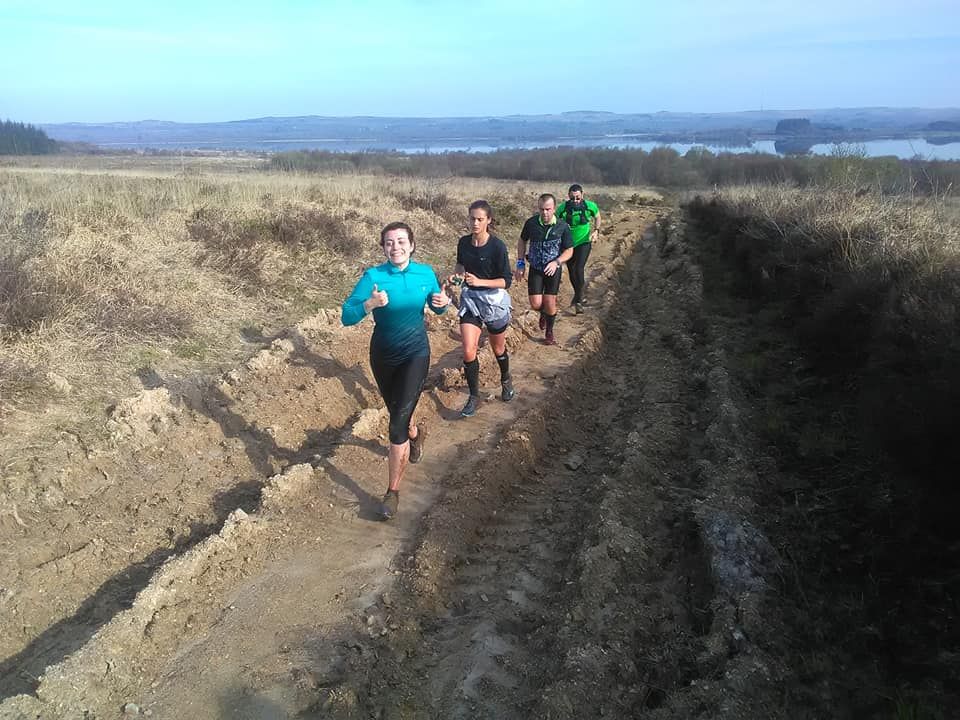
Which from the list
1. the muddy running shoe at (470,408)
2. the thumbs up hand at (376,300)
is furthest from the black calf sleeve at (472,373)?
the thumbs up hand at (376,300)

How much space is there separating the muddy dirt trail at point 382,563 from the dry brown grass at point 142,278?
23.5 inches

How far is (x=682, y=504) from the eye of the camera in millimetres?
4926

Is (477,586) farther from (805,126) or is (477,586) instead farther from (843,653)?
(805,126)

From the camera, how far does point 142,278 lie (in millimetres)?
8578

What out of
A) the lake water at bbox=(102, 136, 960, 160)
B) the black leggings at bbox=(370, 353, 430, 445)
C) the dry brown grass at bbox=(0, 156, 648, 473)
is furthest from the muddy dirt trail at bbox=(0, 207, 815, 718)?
the lake water at bbox=(102, 136, 960, 160)

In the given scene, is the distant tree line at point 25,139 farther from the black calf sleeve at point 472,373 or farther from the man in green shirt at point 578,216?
the black calf sleeve at point 472,373

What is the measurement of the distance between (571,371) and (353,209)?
913cm

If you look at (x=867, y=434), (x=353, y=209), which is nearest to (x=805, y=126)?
(x=353, y=209)

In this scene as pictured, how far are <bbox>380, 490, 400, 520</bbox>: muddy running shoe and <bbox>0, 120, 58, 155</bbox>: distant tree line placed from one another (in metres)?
65.6

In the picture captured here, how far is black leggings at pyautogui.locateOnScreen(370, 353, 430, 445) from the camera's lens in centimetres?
474

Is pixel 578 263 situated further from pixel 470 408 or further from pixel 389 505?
pixel 389 505

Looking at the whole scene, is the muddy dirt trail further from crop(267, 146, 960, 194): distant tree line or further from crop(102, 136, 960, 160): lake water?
crop(267, 146, 960, 194): distant tree line

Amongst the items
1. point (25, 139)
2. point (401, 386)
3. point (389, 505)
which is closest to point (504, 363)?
point (401, 386)

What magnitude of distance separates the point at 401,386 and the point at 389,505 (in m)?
0.95
